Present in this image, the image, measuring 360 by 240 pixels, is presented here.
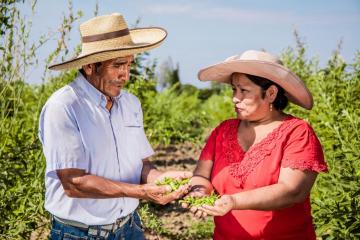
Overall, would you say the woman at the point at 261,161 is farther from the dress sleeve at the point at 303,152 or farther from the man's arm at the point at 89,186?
the man's arm at the point at 89,186

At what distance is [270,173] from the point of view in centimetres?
252

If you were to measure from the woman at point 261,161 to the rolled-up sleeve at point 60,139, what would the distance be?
66 cm

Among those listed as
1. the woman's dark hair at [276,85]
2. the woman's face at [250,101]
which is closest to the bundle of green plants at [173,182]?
the woman's face at [250,101]

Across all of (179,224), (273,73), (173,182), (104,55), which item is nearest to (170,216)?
(179,224)

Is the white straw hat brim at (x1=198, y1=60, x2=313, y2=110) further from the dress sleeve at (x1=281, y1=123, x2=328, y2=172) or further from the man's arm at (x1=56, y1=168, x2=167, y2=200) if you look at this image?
the man's arm at (x1=56, y1=168, x2=167, y2=200)

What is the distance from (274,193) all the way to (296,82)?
643 millimetres

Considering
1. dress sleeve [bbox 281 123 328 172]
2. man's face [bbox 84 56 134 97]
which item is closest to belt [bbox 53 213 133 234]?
man's face [bbox 84 56 134 97]

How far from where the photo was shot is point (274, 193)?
2.41m

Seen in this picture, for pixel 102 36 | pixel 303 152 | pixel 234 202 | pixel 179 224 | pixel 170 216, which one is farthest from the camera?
pixel 170 216

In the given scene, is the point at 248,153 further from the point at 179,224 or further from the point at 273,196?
the point at 179,224

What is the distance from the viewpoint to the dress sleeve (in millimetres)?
2453

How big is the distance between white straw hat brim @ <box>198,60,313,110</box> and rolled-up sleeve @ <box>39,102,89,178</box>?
0.93 metres

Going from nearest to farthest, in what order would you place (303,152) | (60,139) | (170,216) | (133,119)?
(60,139) → (303,152) → (133,119) → (170,216)

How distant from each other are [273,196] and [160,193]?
56cm
